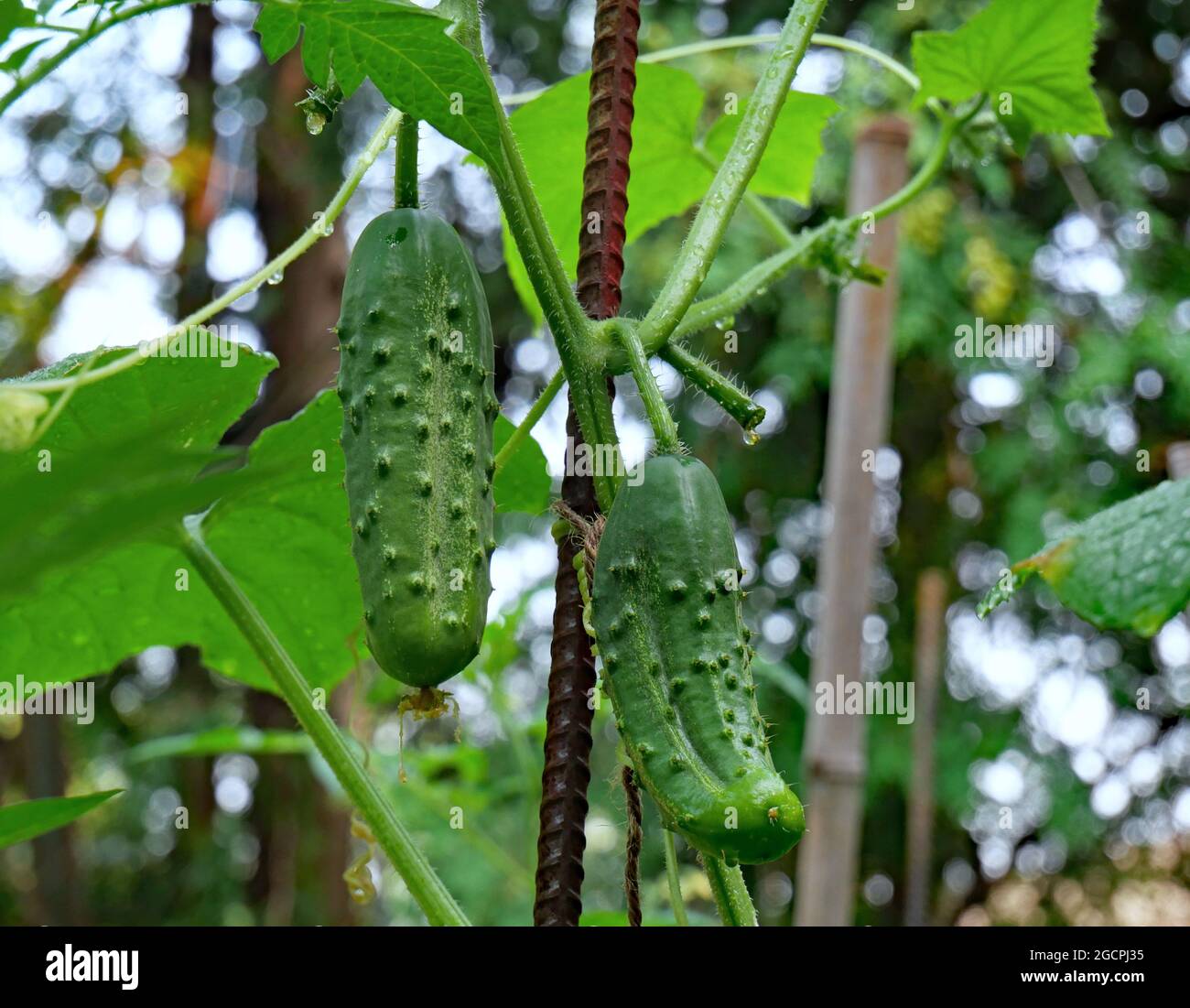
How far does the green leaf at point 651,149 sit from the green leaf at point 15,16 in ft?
1.69

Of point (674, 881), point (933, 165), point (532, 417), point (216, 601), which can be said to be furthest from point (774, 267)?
point (216, 601)

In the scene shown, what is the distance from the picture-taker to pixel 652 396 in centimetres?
68

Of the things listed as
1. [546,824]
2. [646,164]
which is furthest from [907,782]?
[546,824]

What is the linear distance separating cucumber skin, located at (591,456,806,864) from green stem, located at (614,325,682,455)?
2 centimetres

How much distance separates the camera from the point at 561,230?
1.23 metres

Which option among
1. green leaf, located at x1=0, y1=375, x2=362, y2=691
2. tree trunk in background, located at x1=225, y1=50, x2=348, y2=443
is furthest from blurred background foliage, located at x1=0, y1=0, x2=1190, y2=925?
green leaf, located at x1=0, y1=375, x2=362, y2=691

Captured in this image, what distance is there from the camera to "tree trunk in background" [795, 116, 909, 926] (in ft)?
5.14

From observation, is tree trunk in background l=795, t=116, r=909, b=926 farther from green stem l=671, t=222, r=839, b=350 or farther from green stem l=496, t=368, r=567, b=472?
green stem l=496, t=368, r=567, b=472

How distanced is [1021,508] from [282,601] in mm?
2782

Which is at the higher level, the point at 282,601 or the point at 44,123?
the point at 44,123

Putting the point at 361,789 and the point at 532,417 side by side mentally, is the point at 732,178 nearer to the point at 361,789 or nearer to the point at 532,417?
the point at 532,417

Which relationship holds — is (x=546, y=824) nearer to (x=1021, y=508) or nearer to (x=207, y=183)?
(x=1021, y=508)

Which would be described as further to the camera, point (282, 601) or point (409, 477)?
point (282, 601)

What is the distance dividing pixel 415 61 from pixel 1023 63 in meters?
0.70
